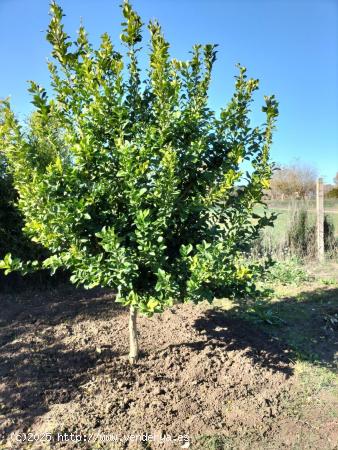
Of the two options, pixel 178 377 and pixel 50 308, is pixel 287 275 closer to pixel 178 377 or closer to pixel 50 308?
pixel 178 377

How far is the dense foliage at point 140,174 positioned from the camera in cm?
278

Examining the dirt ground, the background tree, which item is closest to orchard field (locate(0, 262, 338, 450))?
the dirt ground

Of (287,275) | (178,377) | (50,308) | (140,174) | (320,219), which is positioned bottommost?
(178,377)

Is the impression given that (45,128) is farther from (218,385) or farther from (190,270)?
(218,385)

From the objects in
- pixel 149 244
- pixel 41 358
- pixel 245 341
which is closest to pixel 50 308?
pixel 41 358

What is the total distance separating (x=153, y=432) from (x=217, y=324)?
6.60 feet

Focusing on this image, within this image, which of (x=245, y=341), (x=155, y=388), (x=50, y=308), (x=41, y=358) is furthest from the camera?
(x=50, y=308)

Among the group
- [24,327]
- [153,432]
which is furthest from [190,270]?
[24,327]

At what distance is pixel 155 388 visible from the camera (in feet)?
10.9

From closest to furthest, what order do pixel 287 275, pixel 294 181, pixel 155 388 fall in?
pixel 155 388 < pixel 287 275 < pixel 294 181

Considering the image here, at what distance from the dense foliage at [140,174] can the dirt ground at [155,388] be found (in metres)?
0.95

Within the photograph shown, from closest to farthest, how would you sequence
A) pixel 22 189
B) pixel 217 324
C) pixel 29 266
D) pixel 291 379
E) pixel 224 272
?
pixel 224 272, pixel 22 189, pixel 29 266, pixel 291 379, pixel 217 324

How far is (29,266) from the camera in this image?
3.31 meters

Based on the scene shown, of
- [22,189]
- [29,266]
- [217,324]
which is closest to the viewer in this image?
[22,189]
